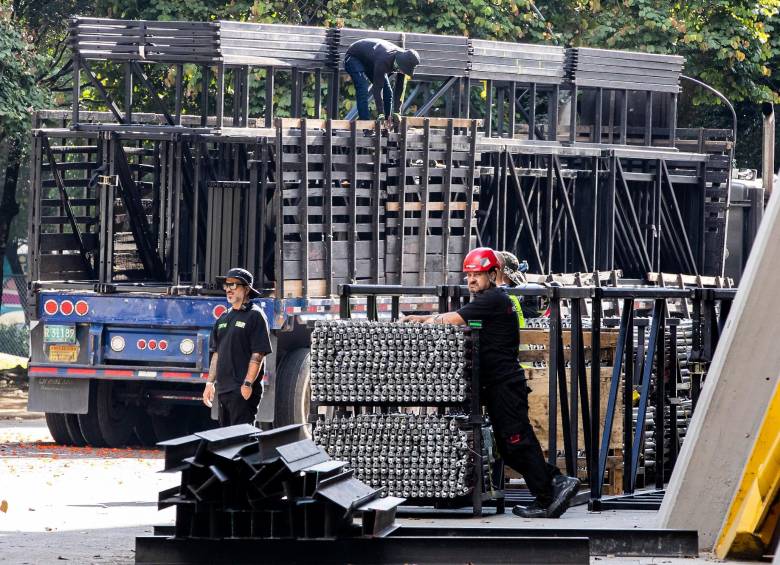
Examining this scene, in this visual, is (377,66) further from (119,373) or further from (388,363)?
(388,363)

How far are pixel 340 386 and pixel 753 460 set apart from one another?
272cm

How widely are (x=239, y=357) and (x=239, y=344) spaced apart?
0.32 feet

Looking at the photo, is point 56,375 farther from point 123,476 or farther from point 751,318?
point 751,318

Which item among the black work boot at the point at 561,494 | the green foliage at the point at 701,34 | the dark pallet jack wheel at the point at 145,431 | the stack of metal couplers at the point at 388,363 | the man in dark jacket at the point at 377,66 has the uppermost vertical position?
the green foliage at the point at 701,34

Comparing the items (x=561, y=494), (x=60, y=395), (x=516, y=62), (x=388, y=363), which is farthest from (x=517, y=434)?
(x=516, y=62)

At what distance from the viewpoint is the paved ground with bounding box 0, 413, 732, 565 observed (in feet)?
35.0

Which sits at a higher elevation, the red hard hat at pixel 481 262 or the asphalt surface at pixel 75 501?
the red hard hat at pixel 481 262

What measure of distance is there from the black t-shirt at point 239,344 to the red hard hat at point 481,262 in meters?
2.64

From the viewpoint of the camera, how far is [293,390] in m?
17.8

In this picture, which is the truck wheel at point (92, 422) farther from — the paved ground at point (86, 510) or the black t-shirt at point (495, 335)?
the black t-shirt at point (495, 335)

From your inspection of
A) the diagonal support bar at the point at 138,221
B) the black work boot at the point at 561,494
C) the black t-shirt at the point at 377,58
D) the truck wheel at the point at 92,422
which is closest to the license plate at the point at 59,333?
the truck wheel at the point at 92,422

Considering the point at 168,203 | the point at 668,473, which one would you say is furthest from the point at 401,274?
the point at 668,473

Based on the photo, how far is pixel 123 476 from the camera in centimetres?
1566

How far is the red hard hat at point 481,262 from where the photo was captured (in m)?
11.4
